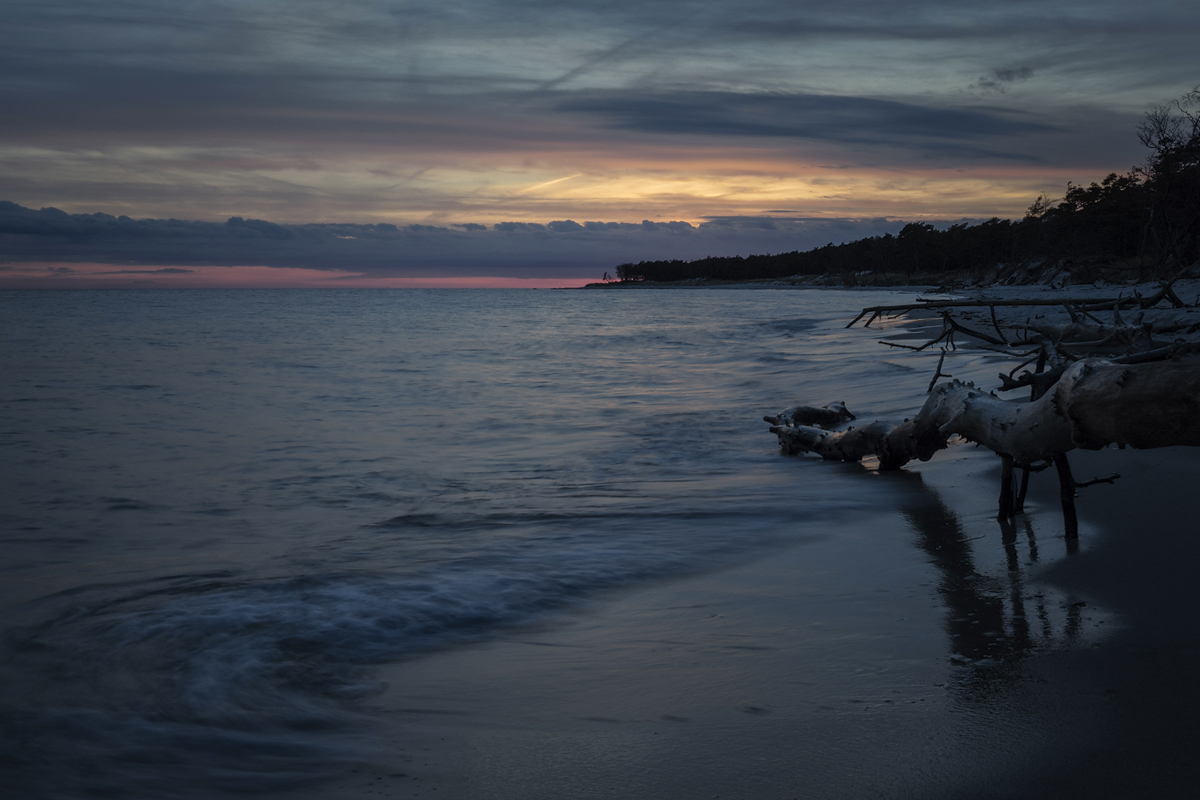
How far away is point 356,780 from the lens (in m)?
2.43

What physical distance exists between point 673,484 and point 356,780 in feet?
15.7

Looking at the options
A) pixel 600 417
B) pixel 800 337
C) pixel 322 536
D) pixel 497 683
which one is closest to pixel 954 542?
pixel 497 683

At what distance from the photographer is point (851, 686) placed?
8.91 feet

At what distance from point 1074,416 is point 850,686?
132cm

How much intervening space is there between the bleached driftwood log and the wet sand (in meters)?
0.66

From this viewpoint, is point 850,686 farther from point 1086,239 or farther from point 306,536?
point 1086,239

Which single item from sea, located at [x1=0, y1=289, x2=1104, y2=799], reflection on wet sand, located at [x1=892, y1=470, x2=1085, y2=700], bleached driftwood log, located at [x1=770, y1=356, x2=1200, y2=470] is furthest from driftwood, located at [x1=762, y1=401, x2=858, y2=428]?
reflection on wet sand, located at [x1=892, y1=470, x2=1085, y2=700]

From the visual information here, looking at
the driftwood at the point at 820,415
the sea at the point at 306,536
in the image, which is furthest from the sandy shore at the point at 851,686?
the driftwood at the point at 820,415

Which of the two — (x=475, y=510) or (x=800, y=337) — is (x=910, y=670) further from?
(x=800, y=337)

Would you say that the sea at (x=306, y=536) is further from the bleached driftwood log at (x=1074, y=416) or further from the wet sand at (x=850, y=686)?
the bleached driftwood log at (x=1074, y=416)

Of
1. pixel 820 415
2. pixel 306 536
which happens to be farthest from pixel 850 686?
pixel 820 415

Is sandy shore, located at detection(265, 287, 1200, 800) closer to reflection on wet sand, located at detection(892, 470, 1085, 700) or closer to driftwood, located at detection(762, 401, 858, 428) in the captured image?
reflection on wet sand, located at detection(892, 470, 1085, 700)

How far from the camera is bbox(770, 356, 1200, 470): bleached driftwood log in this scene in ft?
8.00

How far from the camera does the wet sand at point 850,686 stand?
219 centimetres
